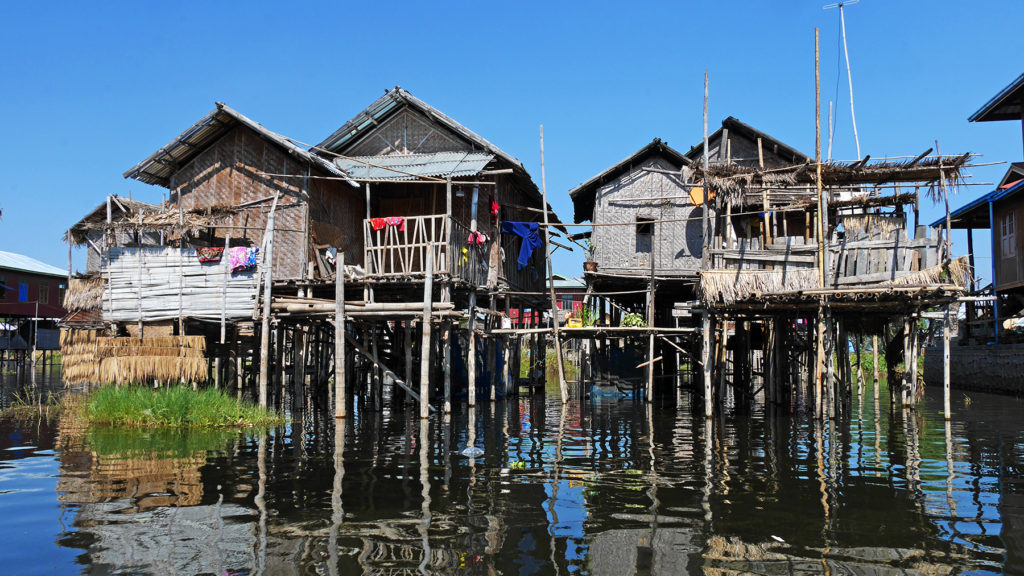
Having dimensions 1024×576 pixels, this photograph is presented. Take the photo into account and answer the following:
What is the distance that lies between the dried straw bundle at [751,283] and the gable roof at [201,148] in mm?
8318

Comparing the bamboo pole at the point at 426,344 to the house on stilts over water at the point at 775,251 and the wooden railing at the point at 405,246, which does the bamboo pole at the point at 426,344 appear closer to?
the wooden railing at the point at 405,246

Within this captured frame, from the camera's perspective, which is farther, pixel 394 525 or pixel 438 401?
pixel 438 401

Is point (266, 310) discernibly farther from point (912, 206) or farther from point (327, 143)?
point (912, 206)

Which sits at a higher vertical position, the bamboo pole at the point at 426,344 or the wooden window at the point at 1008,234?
the wooden window at the point at 1008,234

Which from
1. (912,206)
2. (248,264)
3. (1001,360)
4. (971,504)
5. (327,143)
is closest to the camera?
(971,504)

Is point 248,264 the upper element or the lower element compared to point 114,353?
upper

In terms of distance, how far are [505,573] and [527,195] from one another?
18325 millimetres

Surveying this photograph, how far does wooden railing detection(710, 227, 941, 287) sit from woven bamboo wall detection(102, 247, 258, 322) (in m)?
10.6

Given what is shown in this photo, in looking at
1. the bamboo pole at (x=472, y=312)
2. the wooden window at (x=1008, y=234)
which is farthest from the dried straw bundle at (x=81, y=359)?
the wooden window at (x=1008, y=234)

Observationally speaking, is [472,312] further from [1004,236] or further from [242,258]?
[1004,236]

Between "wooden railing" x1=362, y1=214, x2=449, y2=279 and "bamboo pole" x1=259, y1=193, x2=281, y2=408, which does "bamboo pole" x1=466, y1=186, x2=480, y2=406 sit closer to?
"wooden railing" x1=362, y1=214, x2=449, y2=279

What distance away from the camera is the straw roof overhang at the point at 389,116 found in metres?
18.9

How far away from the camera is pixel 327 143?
2011 centimetres

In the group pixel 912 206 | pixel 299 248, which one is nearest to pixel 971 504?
pixel 912 206
